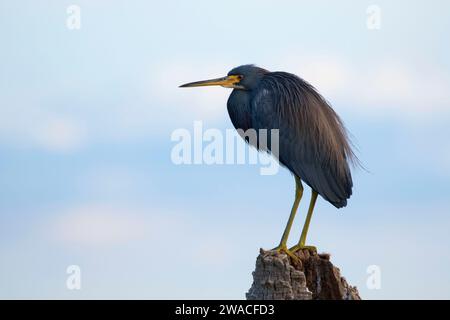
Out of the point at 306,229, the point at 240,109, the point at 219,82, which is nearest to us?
the point at 306,229

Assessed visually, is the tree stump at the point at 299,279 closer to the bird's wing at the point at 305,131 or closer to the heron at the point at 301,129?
the heron at the point at 301,129

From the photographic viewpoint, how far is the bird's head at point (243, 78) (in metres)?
12.8

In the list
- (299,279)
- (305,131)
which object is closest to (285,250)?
(299,279)

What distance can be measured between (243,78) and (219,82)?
16.2 inches

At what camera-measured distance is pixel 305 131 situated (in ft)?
40.5

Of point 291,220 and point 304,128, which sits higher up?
point 304,128

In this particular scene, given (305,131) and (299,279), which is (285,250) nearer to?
(299,279)

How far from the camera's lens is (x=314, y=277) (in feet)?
36.5

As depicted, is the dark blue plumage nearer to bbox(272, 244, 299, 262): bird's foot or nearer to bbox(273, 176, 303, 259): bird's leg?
bbox(273, 176, 303, 259): bird's leg

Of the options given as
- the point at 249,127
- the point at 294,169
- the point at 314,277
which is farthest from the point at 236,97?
the point at 314,277

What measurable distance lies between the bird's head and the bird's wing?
9.4 inches

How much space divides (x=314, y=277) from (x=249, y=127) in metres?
2.82

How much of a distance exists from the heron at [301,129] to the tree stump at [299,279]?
68 centimetres
